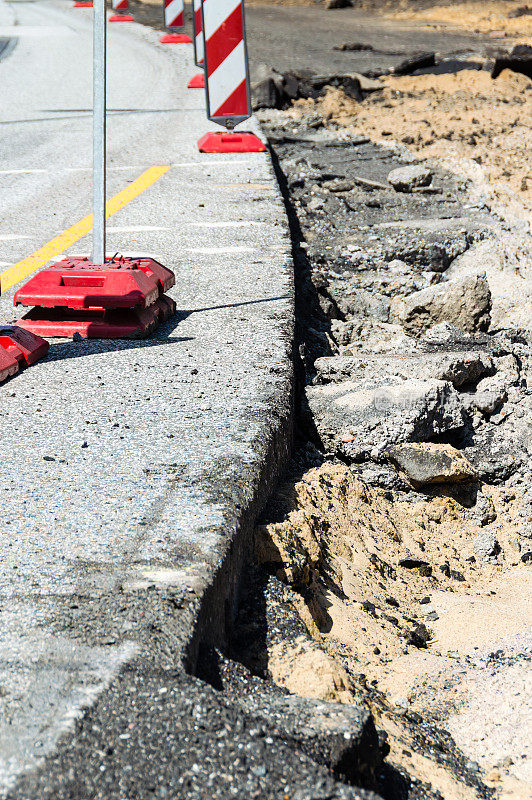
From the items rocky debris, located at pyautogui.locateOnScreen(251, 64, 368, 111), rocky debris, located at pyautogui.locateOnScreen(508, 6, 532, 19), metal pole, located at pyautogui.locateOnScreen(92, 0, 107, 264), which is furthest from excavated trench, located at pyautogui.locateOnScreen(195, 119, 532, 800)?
rocky debris, located at pyautogui.locateOnScreen(508, 6, 532, 19)

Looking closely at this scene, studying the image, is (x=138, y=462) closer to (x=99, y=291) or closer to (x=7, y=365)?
(x=7, y=365)

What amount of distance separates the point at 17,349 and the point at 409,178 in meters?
4.29

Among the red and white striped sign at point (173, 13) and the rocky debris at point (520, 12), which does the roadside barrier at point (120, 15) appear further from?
the rocky debris at point (520, 12)

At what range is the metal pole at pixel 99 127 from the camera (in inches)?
146

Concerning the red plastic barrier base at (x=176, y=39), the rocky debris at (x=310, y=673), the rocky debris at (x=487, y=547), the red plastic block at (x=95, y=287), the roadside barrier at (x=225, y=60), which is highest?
the roadside barrier at (x=225, y=60)

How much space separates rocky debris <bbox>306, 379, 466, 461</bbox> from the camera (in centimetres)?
328

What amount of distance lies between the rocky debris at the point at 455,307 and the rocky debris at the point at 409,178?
2.42 meters

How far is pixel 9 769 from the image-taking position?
1.51 metres

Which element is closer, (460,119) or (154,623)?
(154,623)

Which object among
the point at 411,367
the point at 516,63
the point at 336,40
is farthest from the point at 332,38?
the point at 411,367

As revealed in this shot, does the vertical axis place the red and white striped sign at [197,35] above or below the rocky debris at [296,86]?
above

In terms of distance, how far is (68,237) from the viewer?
18.1 feet

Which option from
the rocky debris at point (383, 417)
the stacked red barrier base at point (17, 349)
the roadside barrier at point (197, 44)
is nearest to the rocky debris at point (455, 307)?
the rocky debris at point (383, 417)

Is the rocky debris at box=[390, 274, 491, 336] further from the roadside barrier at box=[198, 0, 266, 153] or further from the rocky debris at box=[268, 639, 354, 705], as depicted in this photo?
the rocky debris at box=[268, 639, 354, 705]
